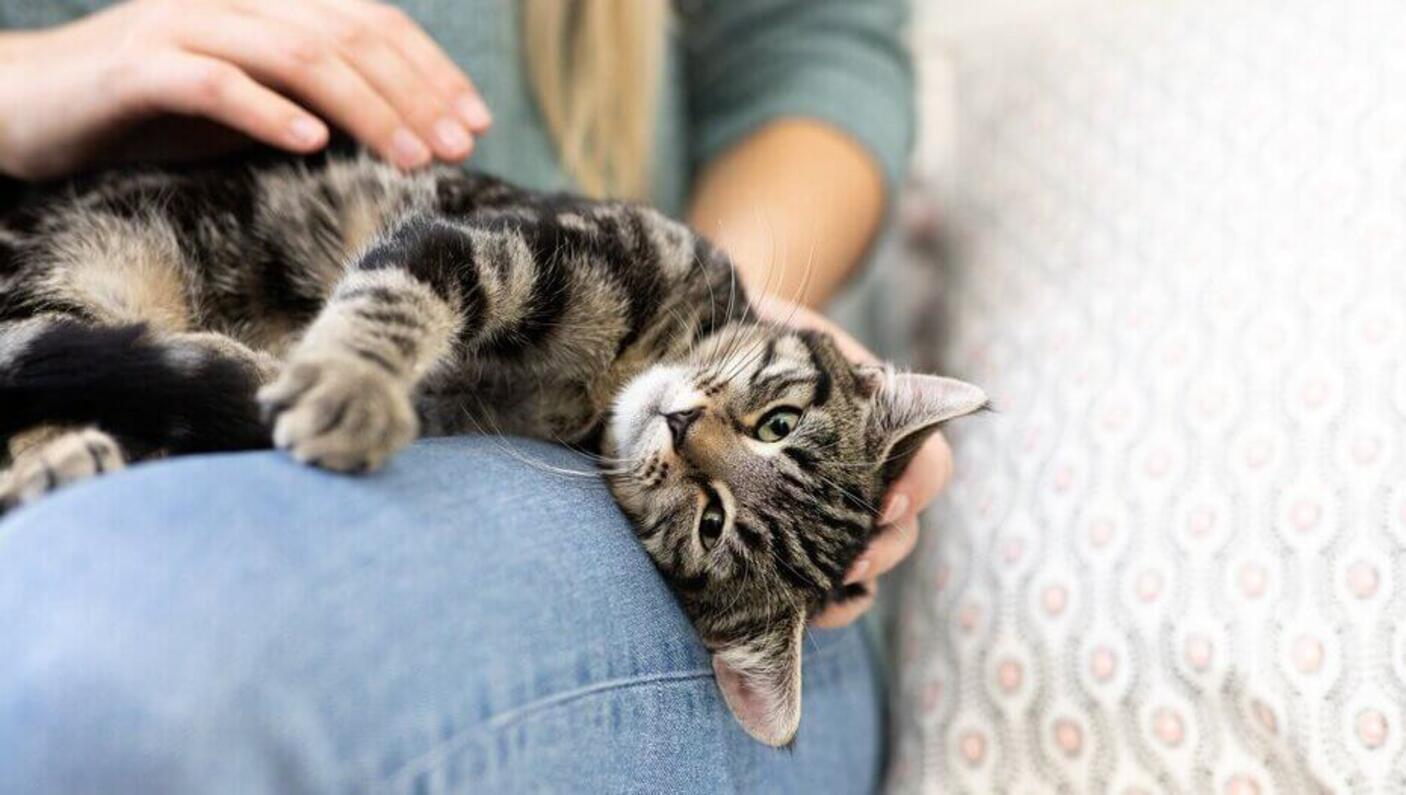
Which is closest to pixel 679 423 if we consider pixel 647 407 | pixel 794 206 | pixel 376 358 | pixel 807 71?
pixel 647 407

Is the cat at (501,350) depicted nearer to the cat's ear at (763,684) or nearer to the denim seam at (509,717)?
the cat's ear at (763,684)

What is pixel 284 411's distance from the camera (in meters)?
0.71

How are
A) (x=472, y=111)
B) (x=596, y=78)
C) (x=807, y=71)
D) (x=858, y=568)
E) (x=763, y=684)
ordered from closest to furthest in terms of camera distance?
(x=763, y=684) < (x=858, y=568) < (x=472, y=111) < (x=596, y=78) < (x=807, y=71)

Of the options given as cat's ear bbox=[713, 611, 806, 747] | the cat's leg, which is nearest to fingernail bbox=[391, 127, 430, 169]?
the cat's leg

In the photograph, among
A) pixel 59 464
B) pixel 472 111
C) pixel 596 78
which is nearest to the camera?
pixel 59 464

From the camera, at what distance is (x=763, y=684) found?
92cm

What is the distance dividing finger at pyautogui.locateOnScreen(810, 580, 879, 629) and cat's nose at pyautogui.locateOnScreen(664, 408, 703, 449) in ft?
0.73

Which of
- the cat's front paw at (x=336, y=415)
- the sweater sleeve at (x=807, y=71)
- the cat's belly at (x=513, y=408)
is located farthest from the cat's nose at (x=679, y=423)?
the sweater sleeve at (x=807, y=71)

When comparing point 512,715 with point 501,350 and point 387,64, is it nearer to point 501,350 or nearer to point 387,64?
point 501,350

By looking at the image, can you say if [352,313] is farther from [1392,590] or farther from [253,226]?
[1392,590]

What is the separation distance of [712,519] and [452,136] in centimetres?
48

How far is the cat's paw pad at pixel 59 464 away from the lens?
73 cm

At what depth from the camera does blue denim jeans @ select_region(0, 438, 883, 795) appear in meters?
0.55

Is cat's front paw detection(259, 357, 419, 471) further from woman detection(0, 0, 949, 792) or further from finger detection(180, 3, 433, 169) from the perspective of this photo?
finger detection(180, 3, 433, 169)
